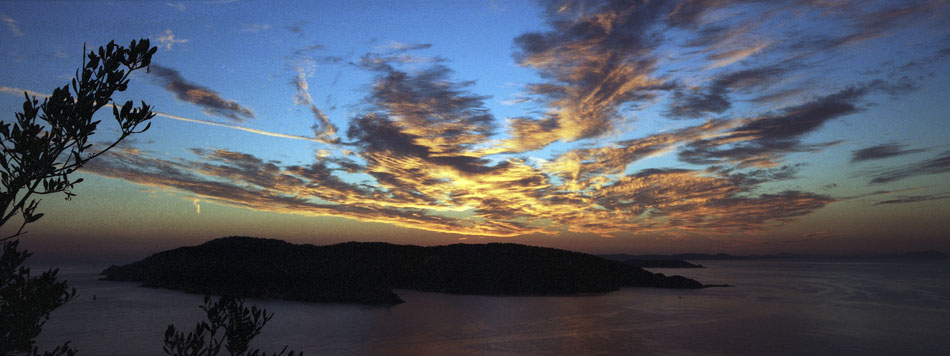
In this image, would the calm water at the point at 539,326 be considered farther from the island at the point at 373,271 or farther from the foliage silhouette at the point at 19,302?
the foliage silhouette at the point at 19,302

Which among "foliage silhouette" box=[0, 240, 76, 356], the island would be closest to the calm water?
the island

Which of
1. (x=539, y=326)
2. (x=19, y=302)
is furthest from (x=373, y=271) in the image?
(x=19, y=302)

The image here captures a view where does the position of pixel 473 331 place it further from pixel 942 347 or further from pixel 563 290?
pixel 563 290

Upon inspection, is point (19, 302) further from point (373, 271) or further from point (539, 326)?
point (373, 271)

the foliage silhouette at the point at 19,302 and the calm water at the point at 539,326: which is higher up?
the foliage silhouette at the point at 19,302

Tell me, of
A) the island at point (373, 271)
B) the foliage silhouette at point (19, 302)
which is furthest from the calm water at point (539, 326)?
the foliage silhouette at point (19, 302)

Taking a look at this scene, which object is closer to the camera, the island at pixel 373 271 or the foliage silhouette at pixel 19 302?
the foliage silhouette at pixel 19 302

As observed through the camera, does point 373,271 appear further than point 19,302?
Yes

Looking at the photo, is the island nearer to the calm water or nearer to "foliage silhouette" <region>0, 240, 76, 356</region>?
the calm water
